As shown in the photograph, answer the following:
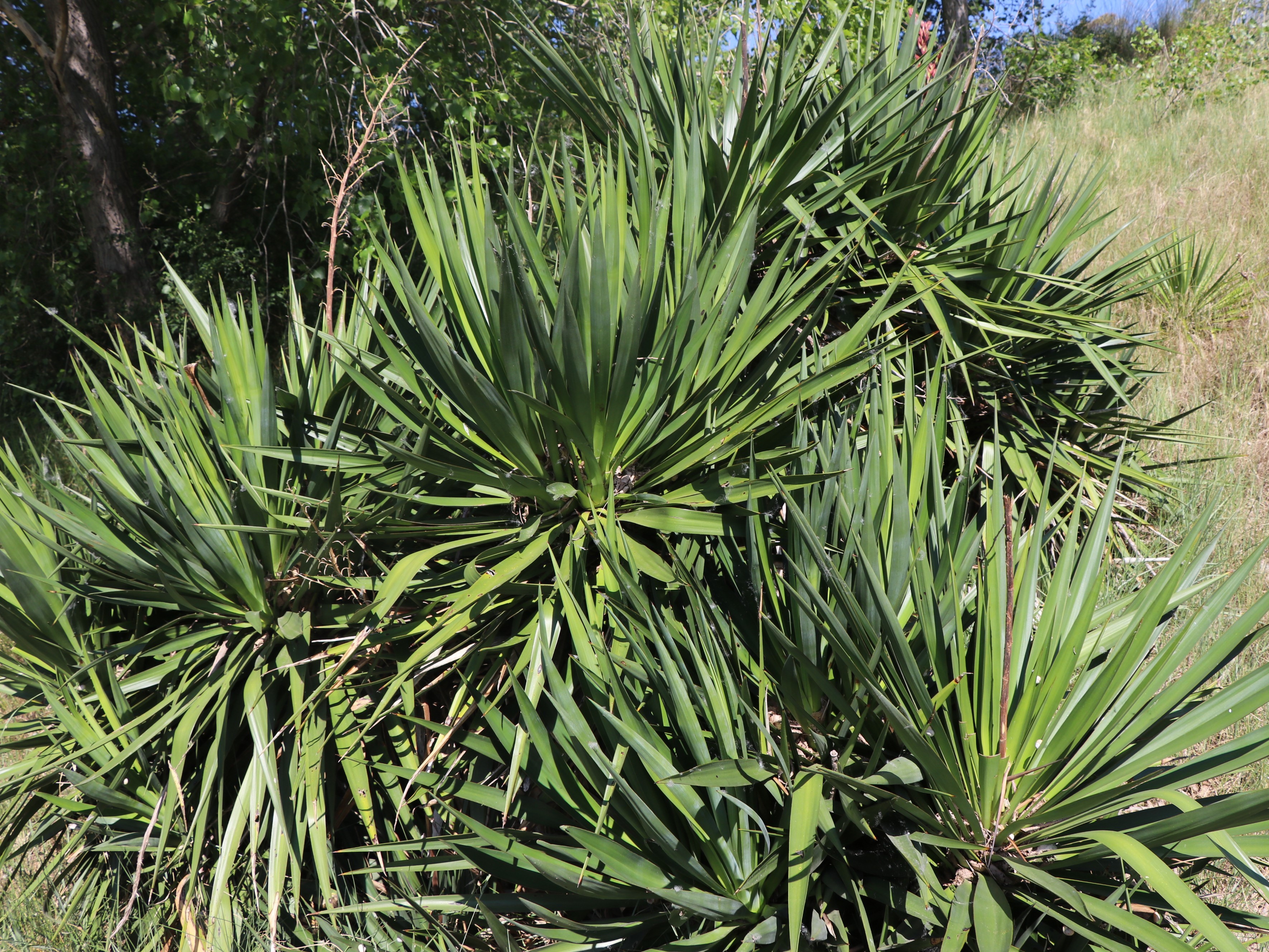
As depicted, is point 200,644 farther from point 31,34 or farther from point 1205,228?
point 1205,228

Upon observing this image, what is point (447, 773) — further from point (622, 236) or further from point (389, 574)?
point (622, 236)

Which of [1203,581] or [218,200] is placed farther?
[218,200]

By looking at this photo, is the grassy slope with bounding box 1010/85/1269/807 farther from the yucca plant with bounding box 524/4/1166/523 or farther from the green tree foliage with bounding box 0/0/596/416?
the green tree foliage with bounding box 0/0/596/416

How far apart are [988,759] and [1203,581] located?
36.9 inches

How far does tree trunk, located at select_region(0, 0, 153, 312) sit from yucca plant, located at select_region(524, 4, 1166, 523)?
5498mm

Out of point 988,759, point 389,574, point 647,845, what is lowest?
point 647,845

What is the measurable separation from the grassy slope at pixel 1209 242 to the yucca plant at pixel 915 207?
630mm

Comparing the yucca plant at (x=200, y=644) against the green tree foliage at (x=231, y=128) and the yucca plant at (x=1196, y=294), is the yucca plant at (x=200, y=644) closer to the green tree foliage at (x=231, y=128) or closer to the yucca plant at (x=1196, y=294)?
the green tree foliage at (x=231, y=128)

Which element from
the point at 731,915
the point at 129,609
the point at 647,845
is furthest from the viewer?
the point at 129,609

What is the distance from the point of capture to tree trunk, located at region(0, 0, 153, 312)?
6.58 metres

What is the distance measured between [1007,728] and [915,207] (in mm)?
1893

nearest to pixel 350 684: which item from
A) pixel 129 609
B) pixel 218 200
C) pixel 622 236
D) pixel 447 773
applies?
pixel 447 773

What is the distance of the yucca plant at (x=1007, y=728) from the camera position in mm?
1433

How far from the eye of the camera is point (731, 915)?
61.6 inches
